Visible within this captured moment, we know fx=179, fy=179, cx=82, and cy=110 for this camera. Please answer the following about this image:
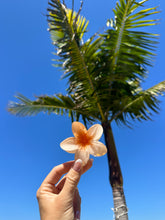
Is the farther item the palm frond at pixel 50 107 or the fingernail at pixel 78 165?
the palm frond at pixel 50 107

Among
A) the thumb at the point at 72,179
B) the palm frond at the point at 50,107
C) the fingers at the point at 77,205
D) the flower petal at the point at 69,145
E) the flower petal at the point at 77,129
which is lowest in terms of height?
the fingers at the point at 77,205

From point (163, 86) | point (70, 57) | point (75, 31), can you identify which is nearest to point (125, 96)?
point (163, 86)

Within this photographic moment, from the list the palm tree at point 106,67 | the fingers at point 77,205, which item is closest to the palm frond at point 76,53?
the palm tree at point 106,67

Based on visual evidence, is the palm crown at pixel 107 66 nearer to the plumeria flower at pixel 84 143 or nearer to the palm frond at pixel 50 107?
the palm frond at pixel 50 107

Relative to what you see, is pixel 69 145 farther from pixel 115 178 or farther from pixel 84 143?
pixel 115 178

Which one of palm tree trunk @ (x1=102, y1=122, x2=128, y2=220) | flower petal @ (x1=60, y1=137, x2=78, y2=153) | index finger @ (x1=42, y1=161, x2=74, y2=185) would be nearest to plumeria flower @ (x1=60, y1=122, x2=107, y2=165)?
flower petal @ (x1=60, y1=137, x2=78, y2=153)
